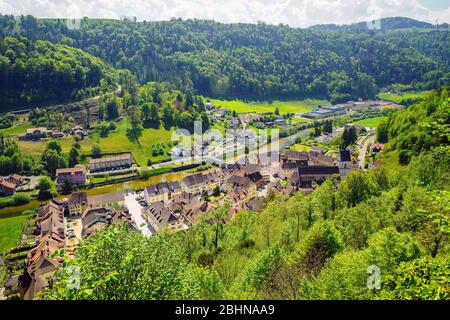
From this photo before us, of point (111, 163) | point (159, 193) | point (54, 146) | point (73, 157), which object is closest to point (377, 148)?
point (159, 193)

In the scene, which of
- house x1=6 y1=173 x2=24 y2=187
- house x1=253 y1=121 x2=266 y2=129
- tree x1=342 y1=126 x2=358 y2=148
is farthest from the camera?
house x1=253 y1=121 x2=266 y2=129

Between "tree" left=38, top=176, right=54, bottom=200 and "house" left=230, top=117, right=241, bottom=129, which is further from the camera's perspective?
"house" left=230, top=117, right=241, bottom=129

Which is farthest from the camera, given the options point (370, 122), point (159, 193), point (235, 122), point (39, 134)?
point (370, 122)

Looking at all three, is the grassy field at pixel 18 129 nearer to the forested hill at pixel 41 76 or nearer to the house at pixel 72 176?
the forested hill at pixel 41 76

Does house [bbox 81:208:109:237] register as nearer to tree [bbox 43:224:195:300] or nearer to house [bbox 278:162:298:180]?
house [bbox 278:162:298:180]

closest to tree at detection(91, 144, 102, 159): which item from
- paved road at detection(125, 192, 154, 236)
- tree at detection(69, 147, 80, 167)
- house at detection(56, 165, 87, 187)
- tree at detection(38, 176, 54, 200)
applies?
tree at detection(69, 147, 80, 167)

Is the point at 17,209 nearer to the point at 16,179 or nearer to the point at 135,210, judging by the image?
the point at 16,179
